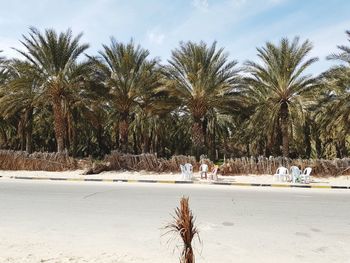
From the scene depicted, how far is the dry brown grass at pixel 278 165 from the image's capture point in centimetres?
2119

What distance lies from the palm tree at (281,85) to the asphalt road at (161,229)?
1252cm

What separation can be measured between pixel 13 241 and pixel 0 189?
32.4ft

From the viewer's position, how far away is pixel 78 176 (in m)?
23.4

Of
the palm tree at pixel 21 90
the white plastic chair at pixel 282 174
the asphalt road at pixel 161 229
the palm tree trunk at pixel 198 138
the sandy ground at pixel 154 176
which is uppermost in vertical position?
the palm tree at pixel 21 90

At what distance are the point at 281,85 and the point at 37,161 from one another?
15.9 m

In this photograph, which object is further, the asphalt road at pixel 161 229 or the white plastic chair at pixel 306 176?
the white plastic chair at pixel 306 176

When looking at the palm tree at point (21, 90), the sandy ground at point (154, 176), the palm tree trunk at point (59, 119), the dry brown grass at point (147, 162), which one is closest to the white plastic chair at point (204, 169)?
the sandy ground at point (154, 176)

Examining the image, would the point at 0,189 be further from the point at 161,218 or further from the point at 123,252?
the point at 123,252

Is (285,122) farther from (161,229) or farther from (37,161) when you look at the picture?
(161,229)

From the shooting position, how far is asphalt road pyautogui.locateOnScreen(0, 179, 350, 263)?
6.51 m

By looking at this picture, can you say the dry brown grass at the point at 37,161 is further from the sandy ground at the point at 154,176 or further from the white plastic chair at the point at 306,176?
the white plastic chair at the point at 306,176

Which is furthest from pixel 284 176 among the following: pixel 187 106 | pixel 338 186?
pixel 187 106

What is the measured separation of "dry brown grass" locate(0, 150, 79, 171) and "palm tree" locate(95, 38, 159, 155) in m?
4.65

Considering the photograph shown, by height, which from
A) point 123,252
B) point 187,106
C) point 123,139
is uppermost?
point 187,106
